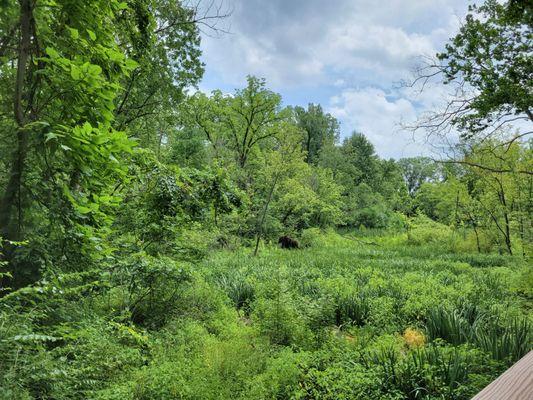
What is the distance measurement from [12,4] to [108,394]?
3.12 meters

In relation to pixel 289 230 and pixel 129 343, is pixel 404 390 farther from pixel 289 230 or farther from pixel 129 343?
pixel 289 230

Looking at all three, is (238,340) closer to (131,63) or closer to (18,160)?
(18,160)

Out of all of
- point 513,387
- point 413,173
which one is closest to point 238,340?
point 513,387

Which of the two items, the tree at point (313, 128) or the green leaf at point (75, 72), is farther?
the tree at point (313, 128)

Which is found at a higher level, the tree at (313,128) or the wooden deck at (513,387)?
the tree at (313,128)

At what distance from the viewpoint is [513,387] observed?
2.79 ft

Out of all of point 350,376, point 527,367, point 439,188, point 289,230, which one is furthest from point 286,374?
point 439,188

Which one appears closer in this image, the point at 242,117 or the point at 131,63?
the point at 131,63

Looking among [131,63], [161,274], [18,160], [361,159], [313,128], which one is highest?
[313,128]

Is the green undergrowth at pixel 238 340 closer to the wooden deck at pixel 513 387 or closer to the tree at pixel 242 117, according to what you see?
the wooden deck at pixel 513 387

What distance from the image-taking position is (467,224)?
23.5 metres

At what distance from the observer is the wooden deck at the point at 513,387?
2.71 feet

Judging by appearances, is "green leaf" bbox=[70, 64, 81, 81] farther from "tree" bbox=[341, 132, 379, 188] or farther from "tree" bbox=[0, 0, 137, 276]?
"tree" bbox=[341, 132, 379, 188]

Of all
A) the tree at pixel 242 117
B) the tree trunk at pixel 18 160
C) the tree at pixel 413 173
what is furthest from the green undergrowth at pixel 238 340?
the tree at pixel 413 173
